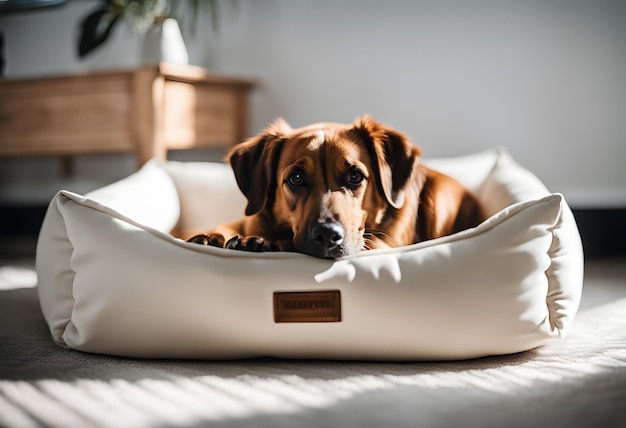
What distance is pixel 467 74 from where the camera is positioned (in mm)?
3398

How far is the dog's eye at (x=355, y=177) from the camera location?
5.98 ft

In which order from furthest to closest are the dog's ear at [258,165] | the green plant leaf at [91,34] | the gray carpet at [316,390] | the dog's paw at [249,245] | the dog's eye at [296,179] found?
1. the green plant leaf at [91,34]
2. the dog's ear at [258,165]
3. the dog's eye at [296,179]
4. the dog's paw at [249,245]
5. the gray carpet at [316,390]

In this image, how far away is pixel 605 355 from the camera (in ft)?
5.21

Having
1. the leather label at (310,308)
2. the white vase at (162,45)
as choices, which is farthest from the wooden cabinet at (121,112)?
the leather label at (310,308)

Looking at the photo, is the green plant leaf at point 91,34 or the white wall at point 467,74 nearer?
the white wall at point 467,74

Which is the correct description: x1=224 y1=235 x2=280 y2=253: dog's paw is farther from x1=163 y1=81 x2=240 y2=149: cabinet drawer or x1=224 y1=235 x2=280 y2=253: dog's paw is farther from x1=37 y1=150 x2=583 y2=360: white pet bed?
x1=163 y1=81 x2=240 y2=149: cabinet drawer

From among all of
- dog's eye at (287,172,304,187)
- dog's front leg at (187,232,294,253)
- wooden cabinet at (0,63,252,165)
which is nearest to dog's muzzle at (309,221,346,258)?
dog's front leg at (187,232,294,253)

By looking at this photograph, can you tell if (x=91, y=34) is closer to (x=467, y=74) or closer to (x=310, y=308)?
(x=467, y=74)

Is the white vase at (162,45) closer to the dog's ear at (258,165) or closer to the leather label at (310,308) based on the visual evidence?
the dog's ear at (258,165)

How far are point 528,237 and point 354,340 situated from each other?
0.46 metres

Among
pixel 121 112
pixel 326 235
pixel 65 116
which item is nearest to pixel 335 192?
pixel 326 235

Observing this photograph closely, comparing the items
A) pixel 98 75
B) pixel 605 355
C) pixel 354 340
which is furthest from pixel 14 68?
pixel 605 355

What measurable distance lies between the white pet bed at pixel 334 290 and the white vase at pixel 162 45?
5.71 ft

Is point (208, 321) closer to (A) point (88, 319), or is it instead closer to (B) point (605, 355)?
(A) point (88, 319)
